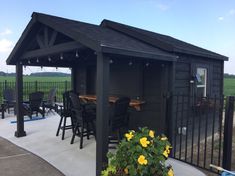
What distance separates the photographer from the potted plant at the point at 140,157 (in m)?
2.23

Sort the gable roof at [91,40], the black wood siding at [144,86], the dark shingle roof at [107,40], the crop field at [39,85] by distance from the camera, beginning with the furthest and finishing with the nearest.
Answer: the crop field at [39,85]
the black wood siding at [144,86]
the dark shingle roof at [107,40]
the gable roof at [91,40]

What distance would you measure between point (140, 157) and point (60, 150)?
8.72 ft

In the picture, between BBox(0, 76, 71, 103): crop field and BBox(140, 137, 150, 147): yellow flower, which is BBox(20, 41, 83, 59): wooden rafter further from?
BBox(0, 76, 71, 103): crop field

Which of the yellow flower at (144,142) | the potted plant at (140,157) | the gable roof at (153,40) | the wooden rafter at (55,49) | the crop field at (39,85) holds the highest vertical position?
the gable roof at (153,40)

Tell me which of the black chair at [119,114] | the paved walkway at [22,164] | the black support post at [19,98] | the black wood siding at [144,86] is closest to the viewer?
the paved walkway at [22,164]

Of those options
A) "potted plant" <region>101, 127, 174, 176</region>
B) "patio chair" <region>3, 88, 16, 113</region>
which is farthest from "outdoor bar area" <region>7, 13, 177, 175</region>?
"patio chair" <region>3, 88, 16, 113</region>

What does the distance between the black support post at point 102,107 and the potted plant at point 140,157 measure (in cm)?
71

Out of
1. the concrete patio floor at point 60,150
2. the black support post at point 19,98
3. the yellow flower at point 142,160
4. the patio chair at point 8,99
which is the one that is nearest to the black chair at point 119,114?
the concrete patio floor at point 60,150

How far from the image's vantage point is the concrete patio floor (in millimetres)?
3521

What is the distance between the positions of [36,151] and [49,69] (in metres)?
3.51

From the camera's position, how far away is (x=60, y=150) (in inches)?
173

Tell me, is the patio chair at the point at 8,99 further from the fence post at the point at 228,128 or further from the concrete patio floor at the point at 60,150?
the fence post at the point at 228,128

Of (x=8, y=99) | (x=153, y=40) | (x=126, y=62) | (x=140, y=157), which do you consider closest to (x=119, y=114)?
(x=126, y=62)

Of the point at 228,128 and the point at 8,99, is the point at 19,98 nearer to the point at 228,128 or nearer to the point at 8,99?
the point at 8,99
